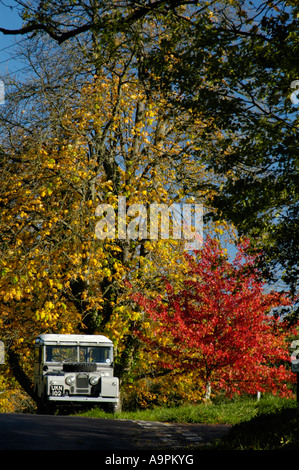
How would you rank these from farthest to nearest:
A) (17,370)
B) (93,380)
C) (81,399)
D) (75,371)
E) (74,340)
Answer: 1. (17,370)
2. (74,340)
3. (75,371)
4. (93,380)
5. (81,399)

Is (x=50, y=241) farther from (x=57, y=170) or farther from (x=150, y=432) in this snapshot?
(x=150, y=432)

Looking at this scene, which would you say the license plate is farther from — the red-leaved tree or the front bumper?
the red-leaved tree

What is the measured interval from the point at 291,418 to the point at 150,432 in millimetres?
2620

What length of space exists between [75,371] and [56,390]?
2.35 feet

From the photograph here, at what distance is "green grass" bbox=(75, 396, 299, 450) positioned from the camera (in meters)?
7.74

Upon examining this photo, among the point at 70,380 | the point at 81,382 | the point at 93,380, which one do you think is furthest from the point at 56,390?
the point at 93,380

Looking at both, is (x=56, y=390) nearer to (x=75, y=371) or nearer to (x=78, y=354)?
(x=75, y=371)

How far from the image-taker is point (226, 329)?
52.4 feet

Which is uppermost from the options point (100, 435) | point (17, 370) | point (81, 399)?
point (100, 435)

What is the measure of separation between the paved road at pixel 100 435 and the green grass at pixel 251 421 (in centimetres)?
61

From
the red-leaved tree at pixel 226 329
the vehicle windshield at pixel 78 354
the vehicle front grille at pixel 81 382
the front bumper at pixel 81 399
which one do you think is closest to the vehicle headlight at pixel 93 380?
the vehicle front grille at pixel 81 382

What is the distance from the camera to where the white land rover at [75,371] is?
15961 millimetres
